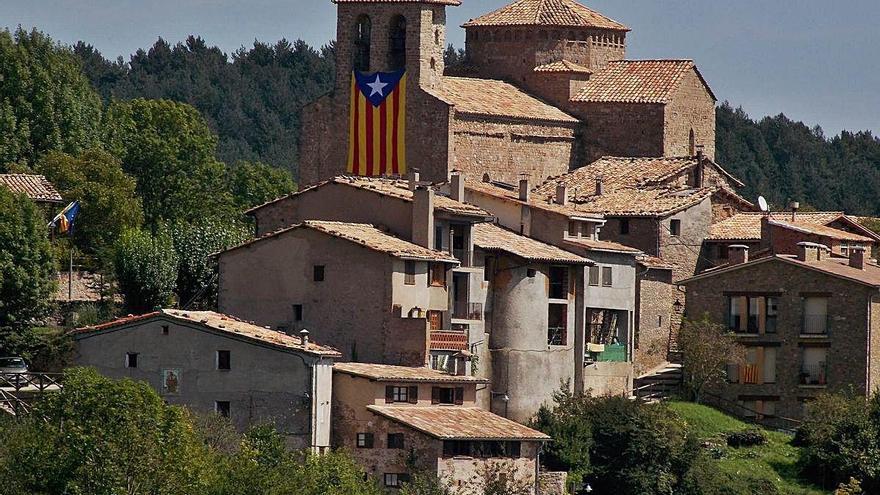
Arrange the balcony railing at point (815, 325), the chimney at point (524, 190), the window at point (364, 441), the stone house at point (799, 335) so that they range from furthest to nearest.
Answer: the chimney at point (524, 190) < the balcony railing at point (815, 325) < the stone house at point (799, 335) < the window at point (364, 441)

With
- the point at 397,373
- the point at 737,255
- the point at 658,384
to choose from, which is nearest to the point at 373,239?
the point at 397,373

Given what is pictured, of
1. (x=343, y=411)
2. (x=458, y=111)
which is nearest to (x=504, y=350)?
(x=343, y=411)

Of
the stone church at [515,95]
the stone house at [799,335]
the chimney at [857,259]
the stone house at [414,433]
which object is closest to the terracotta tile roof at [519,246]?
the stone house at [799,335]

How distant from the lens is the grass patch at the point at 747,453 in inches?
2931

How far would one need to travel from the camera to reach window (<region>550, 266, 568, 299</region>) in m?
77.6

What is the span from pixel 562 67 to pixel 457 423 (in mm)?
30226

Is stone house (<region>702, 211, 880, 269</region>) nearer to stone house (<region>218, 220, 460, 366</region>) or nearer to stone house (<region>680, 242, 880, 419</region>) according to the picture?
stone house (<region>680, 242, 880, 419</region>)

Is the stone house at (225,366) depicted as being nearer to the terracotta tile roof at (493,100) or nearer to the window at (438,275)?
the window at (438,275)

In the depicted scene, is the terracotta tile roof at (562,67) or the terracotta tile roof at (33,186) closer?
the terracotta tile roof at (33,186)

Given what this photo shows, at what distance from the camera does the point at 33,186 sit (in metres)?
95.2

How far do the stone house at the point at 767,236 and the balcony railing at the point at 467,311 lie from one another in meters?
13.9

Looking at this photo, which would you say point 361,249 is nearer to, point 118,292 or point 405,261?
point 405,261

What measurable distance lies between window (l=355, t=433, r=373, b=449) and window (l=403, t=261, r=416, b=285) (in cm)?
546

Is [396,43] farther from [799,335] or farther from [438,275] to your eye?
[438,275]
